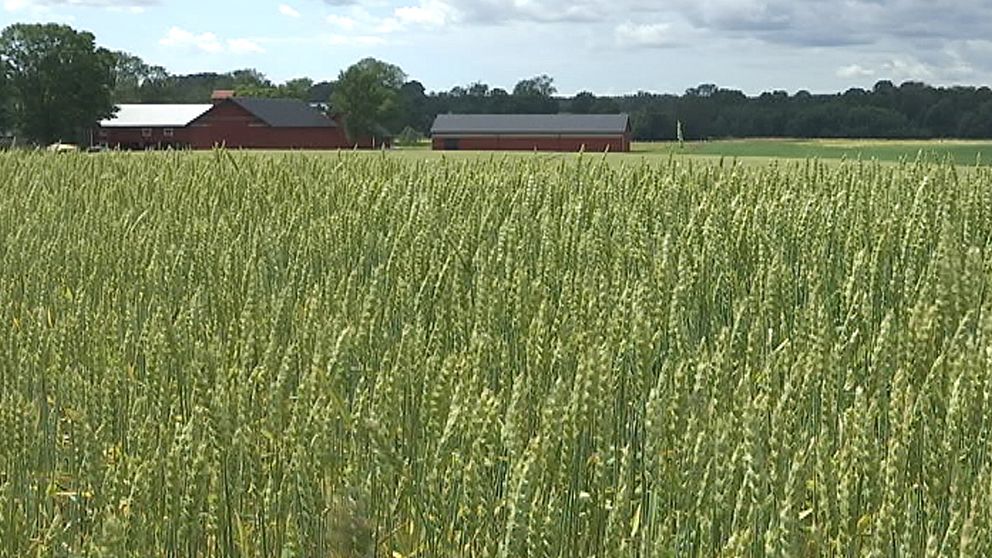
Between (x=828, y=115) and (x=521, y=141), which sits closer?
(x=828, y=115)

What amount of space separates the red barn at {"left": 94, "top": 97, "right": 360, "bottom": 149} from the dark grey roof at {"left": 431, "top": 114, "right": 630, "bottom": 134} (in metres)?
11.0

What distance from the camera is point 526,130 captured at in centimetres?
5369

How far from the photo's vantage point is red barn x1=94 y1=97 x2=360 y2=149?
6331 centimetres

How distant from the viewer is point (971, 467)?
1.64 m

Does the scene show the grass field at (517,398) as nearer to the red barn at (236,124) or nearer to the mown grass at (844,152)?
the mown grass at (844,152)

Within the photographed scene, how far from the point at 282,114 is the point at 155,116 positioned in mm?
7514

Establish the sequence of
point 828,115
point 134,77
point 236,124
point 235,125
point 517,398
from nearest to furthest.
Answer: point 517,398 → point 828,115 → point 235,125 → point 236,124 → point 134,77

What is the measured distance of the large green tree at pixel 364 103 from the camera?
69875 mm

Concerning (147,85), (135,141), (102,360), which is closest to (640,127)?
(135,141)

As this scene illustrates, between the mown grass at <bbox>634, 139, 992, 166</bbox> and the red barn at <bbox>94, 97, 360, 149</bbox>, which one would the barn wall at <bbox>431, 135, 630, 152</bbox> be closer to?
the red barn at <bbox>94, 97, 360, 149</bbox>

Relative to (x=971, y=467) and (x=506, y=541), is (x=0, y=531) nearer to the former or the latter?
(x=506, y=541)

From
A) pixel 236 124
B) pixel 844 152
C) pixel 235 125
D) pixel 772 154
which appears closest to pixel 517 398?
pixel 844 152

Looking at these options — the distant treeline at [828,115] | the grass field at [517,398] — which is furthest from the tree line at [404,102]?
the grass field at [517,398]

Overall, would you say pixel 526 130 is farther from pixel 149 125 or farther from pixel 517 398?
pixel 517 398
